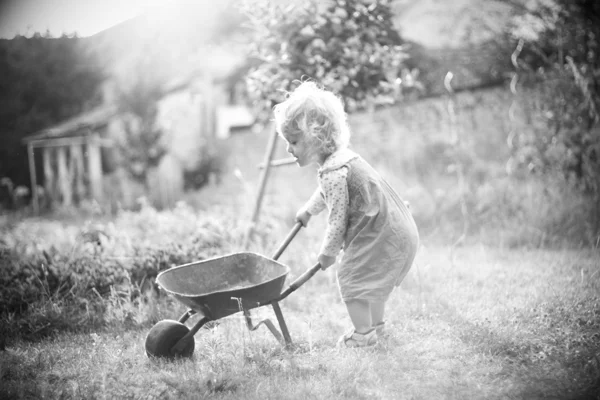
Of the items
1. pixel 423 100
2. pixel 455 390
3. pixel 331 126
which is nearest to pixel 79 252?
pixel 331 126

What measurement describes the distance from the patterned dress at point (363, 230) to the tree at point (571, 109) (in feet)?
10.6

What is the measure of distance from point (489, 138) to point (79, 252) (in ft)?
25.3

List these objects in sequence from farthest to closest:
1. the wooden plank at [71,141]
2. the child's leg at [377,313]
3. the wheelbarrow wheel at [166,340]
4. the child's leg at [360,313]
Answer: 1. the wooden plank at [71,141]
2. the child's leg at [377,313]
3. the child's leg at [360,313]
4. the wheelbarrow wheel at [166,340]

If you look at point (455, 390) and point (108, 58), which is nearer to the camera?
point (455, 390)

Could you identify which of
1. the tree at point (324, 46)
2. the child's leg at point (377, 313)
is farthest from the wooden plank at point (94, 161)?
the child's leg at point (377, 313)

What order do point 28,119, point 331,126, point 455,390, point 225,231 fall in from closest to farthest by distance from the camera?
point 455,390 < point 331,126 < point 225,231 < point 28,119

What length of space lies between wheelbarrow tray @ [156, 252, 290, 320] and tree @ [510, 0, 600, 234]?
379 cm

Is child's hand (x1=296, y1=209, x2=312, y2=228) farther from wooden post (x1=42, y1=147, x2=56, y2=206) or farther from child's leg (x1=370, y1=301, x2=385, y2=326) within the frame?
wooden post (x1=42, y1=147, x2=56, y2=206)

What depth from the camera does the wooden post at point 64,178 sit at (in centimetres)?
1584

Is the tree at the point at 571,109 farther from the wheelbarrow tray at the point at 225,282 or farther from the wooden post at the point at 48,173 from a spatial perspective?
the wooden post at the point at 48,173

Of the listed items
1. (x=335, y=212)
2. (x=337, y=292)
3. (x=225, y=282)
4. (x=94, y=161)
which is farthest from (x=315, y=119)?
Result: (x=94, y=161)

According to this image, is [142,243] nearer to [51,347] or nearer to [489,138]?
[51,347]

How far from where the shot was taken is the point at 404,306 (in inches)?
156

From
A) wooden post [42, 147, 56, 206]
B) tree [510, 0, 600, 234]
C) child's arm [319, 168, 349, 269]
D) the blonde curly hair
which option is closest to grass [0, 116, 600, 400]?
child's arm [319, 168, 349, 269]
